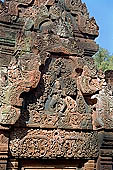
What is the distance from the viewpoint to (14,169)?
195 inches

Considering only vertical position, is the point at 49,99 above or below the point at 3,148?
above

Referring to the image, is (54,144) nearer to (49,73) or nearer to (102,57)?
(49,73)

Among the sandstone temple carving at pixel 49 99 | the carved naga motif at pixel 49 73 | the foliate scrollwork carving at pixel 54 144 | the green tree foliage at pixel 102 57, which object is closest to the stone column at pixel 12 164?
the sandstone temple carving at pixel 49 99

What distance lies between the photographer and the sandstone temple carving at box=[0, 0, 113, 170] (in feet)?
16.1

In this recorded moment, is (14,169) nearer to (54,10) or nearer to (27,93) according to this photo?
(27,93)

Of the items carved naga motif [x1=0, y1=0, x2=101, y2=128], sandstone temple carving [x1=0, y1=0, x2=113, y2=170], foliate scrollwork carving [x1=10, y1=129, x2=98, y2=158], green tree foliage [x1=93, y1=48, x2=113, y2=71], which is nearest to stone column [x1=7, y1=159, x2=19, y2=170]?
sandstone temple carving [x1=0, y1=0, x2=113, y2=170]

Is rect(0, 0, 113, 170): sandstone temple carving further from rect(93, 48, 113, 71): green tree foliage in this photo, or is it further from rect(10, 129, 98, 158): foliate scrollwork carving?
rect(93, 48, 113, 71): green tree foliage

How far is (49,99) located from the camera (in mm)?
5352

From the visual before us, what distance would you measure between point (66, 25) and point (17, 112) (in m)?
2.00

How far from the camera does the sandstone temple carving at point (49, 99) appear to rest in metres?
4.92

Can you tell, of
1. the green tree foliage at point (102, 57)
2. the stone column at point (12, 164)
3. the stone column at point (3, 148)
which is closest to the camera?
the stone column at point (3, 148)

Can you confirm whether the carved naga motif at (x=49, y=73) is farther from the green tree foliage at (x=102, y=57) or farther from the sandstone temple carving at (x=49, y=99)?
the green tree foliage at (x=102, y=57)

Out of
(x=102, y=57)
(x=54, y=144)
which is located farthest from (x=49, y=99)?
(x=102, y=57)

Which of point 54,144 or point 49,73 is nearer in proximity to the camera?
point 54,144
